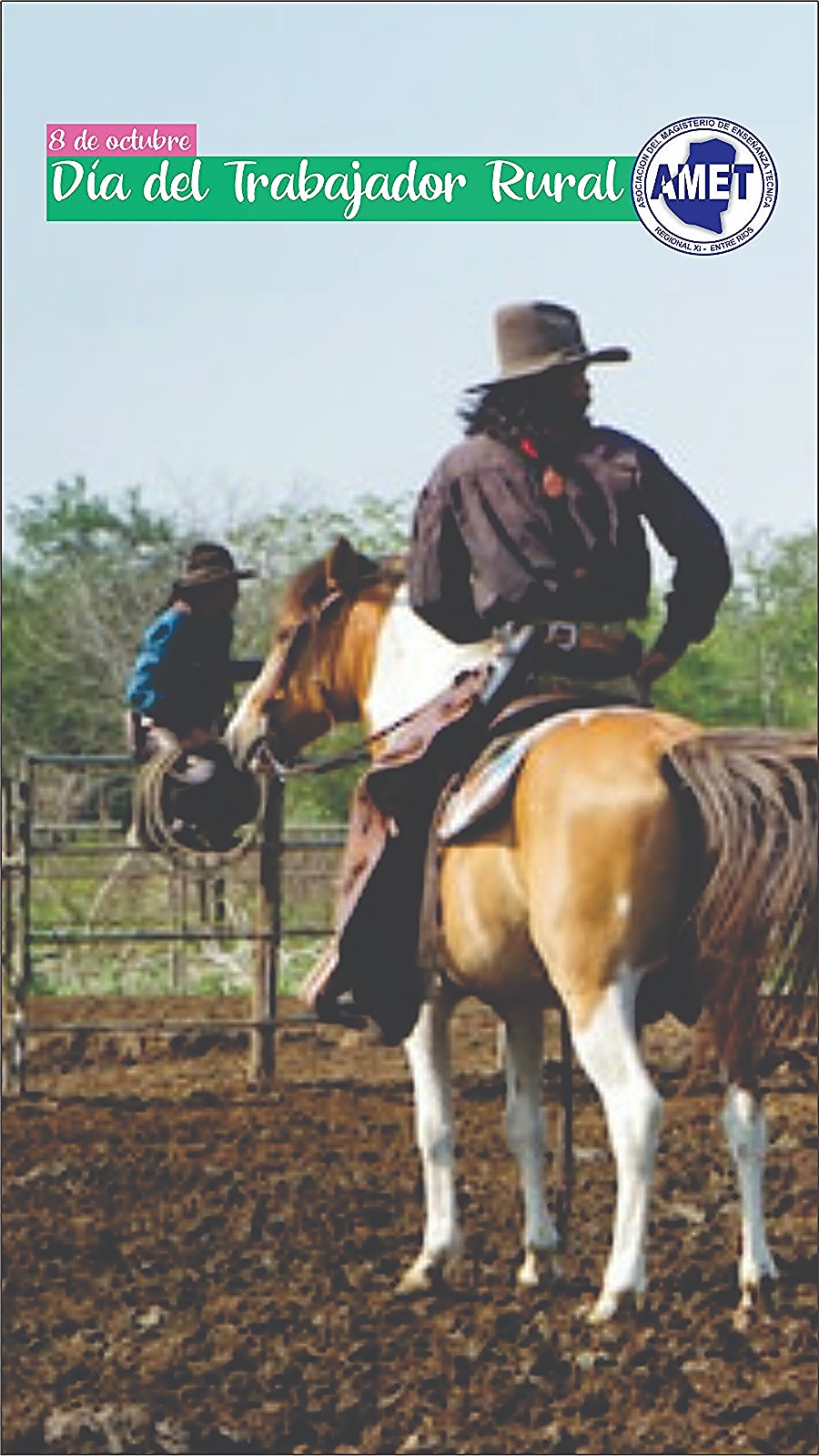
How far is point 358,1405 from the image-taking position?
500 cm

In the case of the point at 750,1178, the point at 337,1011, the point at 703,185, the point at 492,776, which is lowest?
the point at 750,1178

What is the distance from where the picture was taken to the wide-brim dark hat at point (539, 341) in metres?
5.20

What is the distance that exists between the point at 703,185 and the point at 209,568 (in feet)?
5.72

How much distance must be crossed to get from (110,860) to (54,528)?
50.9ft

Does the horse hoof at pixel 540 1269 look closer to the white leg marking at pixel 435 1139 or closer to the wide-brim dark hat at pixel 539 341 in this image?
the white leg marking at pixel 435 1139

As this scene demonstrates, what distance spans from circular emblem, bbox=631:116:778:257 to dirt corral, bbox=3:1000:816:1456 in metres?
1.62

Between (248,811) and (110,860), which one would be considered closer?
(248,811)

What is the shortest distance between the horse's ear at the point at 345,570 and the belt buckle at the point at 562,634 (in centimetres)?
86

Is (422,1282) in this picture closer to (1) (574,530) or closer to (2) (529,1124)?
(2) (529,1124)

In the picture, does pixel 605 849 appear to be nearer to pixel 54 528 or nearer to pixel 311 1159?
pixel 311 1159

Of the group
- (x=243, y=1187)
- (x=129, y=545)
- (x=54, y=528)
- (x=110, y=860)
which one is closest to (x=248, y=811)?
(x=243, y=1187)

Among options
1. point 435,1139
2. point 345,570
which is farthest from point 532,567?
point 435,1139

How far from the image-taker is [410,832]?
218 inches

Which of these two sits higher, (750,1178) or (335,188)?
(335,188)
